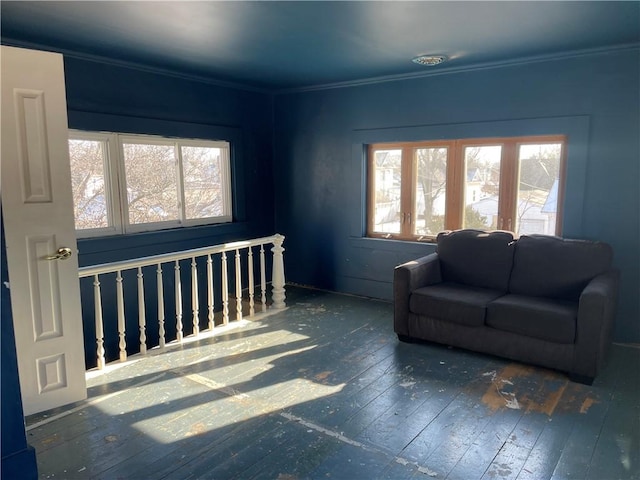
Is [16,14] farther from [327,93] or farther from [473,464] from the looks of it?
[473,464]

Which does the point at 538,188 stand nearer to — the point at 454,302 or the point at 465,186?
the point at 465,186

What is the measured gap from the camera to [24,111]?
8.02 ft

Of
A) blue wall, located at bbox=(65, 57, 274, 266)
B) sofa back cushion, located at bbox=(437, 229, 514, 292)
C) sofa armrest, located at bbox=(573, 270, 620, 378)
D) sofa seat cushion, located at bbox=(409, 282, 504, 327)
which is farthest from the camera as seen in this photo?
blue wall, located at bbox=(65, 57, 274, 266)

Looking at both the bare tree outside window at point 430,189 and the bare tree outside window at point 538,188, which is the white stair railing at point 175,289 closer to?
the bare tree outside window at point 430,189

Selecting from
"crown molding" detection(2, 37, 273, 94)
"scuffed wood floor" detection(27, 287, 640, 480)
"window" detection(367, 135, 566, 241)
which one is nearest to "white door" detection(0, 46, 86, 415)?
"scuffed wood floor" detection(27, 287, 640, 480)

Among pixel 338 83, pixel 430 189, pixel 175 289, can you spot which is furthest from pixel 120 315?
pixel 338 83

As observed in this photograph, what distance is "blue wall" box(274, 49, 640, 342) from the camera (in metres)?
3.69

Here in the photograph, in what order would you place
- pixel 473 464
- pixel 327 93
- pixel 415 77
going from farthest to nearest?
pixel 327 93
pixel 415 77
pixel 473 464

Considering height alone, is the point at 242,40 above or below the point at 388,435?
above

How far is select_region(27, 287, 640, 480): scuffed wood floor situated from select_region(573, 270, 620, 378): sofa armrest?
0.49 feet

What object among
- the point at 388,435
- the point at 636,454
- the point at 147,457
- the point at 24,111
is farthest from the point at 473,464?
the point at 24,111

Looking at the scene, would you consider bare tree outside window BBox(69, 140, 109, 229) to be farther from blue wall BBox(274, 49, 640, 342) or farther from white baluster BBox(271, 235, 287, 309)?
blue wall BBox(274, 49, 640, 342)

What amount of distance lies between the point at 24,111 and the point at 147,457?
1905mm

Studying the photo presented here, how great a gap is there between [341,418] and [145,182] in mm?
3058
